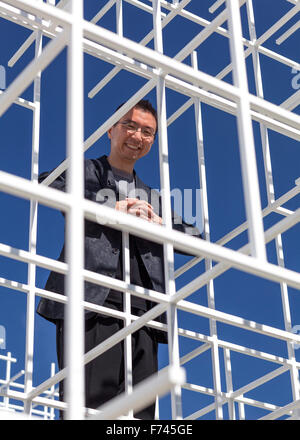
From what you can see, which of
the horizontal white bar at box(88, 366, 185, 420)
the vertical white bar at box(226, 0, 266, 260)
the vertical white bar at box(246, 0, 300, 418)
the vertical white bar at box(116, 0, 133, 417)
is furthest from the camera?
the vertical white bar at box(246, 0, 300, 418)

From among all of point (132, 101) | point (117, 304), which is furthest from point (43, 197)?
point (117, 304)

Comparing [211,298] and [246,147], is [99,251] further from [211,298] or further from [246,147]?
[246,147]

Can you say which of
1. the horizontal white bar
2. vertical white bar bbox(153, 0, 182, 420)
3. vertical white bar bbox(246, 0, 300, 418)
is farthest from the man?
the horizontal white bar

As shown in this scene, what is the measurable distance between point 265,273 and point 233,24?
0.97 metres

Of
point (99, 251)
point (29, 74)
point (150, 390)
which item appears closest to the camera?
point (150, 390)

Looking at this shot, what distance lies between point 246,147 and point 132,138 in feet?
7.27

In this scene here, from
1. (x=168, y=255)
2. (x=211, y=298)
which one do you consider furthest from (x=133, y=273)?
(x=168, y=255)

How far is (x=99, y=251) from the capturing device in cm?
436

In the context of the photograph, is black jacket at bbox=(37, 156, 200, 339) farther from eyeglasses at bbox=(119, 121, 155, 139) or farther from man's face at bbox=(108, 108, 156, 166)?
eyeglasses at bbox=(119, 121, 155, 139)

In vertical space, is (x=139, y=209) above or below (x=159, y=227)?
above

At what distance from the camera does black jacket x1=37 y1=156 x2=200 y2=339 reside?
434cm

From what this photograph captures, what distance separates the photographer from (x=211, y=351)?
163 inches

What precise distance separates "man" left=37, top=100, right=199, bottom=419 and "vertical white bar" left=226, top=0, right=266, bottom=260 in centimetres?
135

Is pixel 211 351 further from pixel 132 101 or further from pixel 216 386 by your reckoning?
pixel 132 101
